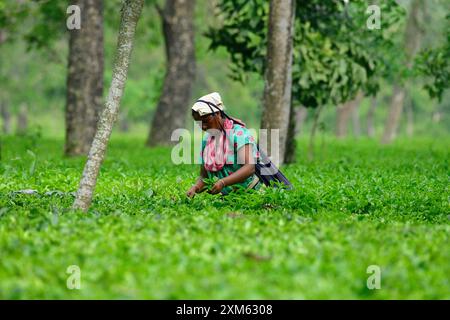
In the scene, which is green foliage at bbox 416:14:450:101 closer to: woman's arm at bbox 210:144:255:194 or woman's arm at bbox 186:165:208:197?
woman's arm at bbox 186:165:208:197

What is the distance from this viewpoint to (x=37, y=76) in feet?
205

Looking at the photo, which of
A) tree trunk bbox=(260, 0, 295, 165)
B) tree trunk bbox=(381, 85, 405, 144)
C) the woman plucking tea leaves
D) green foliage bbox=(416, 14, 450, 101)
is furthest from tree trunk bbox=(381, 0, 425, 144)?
the woman plucking tea leaves

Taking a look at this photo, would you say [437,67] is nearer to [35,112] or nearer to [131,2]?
[131,2]

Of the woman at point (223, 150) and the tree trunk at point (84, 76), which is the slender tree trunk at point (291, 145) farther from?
the woman at point (223, 150)

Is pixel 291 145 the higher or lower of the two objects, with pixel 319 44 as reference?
lower

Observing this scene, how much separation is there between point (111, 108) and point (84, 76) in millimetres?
11461

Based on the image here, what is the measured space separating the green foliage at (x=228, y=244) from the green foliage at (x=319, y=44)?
6.10 metres

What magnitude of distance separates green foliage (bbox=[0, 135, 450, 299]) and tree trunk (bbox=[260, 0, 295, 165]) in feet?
12.7

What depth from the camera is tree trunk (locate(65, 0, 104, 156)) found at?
789 inches

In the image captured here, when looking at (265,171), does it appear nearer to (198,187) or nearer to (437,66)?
(198,187)

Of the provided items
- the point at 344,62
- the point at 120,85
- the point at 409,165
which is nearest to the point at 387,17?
the point at 344,62

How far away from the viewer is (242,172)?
9.94 metres

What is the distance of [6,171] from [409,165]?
325 inches

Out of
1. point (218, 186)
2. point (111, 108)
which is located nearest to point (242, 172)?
point (218, 186)
